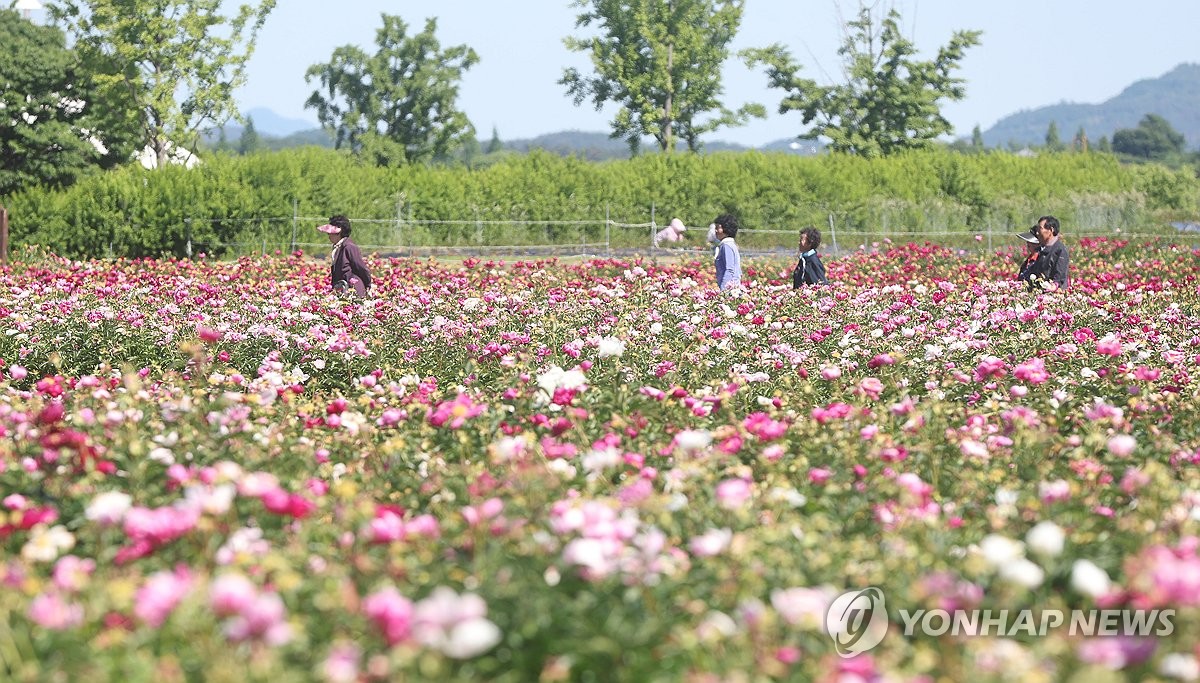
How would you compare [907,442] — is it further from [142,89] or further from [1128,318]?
[142,89]

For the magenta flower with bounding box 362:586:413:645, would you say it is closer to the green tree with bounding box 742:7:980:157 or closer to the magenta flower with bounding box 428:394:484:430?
the magenta flower with bounding box 428:394:484:430

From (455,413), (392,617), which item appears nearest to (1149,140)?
(455,413)

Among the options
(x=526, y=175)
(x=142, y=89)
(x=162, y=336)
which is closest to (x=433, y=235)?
(x=526, y=175)

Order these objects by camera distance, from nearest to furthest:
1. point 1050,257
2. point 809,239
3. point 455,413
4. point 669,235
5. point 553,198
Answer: point 455,413, point 1050,257, point 809,239, point 669,235, point 553,198

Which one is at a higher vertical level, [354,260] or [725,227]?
[725,227]

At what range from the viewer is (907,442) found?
4.59m

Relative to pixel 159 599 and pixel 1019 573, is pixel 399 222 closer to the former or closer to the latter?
pixel 159 599

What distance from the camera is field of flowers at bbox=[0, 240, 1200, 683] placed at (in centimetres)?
231

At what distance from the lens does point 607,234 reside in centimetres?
2539

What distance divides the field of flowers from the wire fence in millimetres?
15035

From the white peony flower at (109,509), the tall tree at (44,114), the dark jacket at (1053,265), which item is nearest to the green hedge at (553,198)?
the tall tree at (44,114)

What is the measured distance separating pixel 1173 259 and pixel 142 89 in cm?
2832

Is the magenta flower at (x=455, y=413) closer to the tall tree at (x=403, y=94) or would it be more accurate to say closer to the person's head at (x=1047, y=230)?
the person's head at (x=1047, y=230)

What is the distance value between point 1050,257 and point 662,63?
41398 millimetres
